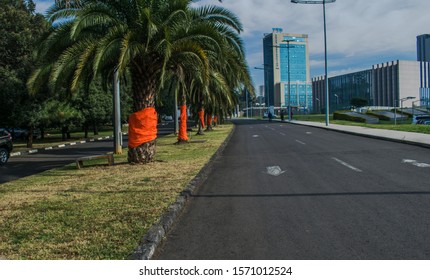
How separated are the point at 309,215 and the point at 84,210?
11.6 feet

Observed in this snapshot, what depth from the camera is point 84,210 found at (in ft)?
22.0

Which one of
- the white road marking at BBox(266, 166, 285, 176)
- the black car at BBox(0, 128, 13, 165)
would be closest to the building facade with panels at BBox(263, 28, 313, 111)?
the black car at BBox(0, 128, 13, 165)

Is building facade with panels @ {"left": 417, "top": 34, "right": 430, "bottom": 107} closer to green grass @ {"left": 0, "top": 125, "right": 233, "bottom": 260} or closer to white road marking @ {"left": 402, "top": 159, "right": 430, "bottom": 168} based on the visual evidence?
white road marking @ {"left": 402, "top": 159, "right": 430, "bottom": 168}

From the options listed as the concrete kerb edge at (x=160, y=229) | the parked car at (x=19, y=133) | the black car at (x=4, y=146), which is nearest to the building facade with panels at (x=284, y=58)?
the parked car at (x=19, y=133)

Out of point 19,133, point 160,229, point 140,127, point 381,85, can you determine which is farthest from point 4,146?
point 381,85

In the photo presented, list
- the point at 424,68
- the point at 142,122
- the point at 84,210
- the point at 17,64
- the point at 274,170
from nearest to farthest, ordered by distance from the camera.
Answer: the point at 84,210, the point at 274,170, the point at 142,122, the point at 17,64, the point at 424,68

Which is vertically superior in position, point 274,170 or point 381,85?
point 381,85

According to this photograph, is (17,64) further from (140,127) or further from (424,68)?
(424,68)

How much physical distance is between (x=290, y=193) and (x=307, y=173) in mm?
2672

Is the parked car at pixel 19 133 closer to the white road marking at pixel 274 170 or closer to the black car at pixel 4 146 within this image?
the black car at pixel 4 146

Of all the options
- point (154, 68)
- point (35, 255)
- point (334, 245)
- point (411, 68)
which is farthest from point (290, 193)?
point (411, 68)

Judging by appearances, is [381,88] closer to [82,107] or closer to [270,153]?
[82,107]

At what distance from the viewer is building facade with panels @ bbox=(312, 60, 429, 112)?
118312 mm

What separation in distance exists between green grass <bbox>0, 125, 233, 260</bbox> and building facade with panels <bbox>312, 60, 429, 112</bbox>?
109502 mm
